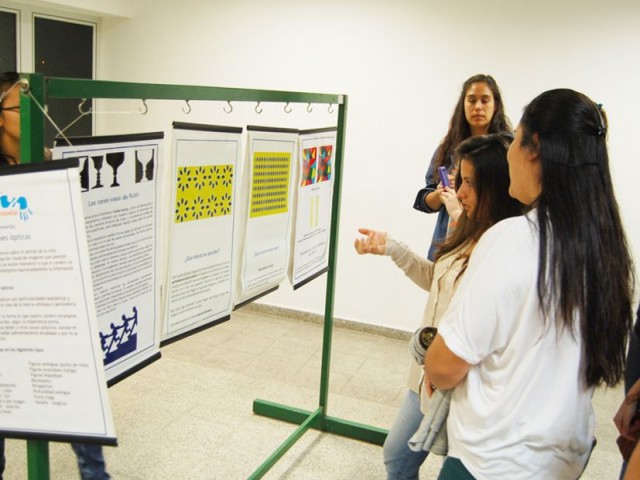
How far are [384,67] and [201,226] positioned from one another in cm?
248

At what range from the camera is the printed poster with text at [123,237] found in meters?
1.31

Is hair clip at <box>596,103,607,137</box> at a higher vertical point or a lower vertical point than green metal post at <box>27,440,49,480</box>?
higher

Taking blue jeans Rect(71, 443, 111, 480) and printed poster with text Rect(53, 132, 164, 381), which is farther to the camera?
blue jeans Rect(71, 443, 111, 480)

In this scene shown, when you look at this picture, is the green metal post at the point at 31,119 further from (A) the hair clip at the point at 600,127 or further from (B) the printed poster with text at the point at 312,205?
(B) the printed poster with text at the point at 312,205

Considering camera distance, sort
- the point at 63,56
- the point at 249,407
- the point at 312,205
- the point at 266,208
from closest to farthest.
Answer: the point at 266,208 < the point at 312,205 < the point at 249,407 < the point at 63,56

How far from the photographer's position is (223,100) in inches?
69.5

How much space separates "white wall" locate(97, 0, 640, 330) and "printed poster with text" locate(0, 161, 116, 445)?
3.02 metres

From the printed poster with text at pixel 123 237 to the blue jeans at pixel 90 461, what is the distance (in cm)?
54

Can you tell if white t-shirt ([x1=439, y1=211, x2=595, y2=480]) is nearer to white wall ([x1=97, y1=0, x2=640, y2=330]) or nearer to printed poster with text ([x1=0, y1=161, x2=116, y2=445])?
printed poster with text ([x1=0, y1=161, x2=116, y2=445])

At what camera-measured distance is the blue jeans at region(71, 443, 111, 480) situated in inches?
74.6

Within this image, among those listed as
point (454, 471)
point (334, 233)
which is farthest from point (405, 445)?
point (334, 233)

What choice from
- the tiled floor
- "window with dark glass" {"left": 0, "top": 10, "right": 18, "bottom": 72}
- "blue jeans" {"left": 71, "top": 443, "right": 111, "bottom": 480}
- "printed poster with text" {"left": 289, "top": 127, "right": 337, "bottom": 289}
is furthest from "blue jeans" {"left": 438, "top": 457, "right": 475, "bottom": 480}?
"window with dark glass" {"left": 0, "top": 10, "right": 18, "bottom": 72}

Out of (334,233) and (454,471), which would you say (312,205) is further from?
(454,471)

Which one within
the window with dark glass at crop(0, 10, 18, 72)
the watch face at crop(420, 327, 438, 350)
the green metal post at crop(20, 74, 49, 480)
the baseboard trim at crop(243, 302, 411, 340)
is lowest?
the baseboard trim at crop(243, 302, 411, 340)
